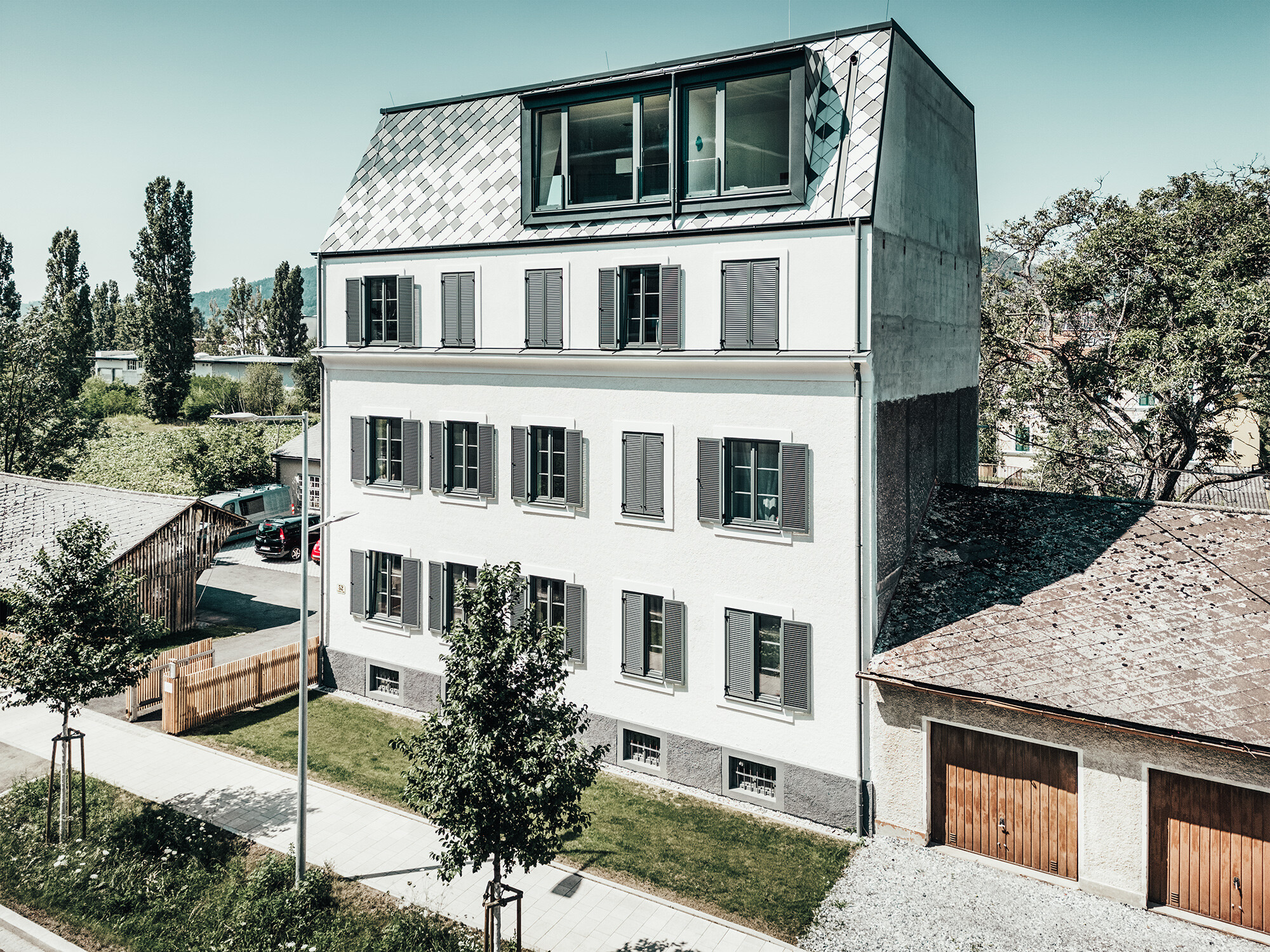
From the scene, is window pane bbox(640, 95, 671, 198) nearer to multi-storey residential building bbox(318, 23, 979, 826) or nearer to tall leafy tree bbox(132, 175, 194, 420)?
multi-storey residential building bbox(318, 23, 979, 826)

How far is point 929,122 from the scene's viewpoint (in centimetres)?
2105

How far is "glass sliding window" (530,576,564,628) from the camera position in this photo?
70.2 feet

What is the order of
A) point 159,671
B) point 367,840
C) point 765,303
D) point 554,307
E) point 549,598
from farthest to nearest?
point 159,671 → point 549,598 → point 554,307 → point 765,303 → point 367,840

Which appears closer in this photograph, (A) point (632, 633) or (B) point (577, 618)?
(A) point (632, 633)

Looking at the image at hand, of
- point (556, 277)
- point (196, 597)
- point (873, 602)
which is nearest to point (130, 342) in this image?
point (196, 597)

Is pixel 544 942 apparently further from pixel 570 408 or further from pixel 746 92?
pixel 746 92

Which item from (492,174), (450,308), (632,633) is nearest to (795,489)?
(632,633)

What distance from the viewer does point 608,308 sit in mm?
20172

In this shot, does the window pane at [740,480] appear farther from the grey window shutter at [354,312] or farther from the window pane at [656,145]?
the grey window shutter at [354,312]

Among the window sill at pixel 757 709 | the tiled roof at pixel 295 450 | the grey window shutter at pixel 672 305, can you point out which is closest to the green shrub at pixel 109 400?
the tiled roof at pixel 295 450

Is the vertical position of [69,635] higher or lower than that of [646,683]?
higher

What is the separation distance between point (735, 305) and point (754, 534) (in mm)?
4745

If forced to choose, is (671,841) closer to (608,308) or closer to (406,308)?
(608,308)

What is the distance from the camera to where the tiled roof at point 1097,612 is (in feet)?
50.0
